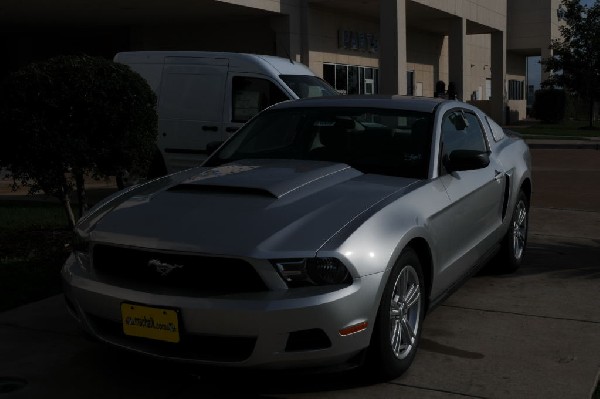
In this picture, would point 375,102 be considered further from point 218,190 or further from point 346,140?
point 218,190

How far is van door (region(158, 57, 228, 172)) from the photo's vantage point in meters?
11.6

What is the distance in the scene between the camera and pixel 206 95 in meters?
11.6

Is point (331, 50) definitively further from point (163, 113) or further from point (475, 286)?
point (475, 286)

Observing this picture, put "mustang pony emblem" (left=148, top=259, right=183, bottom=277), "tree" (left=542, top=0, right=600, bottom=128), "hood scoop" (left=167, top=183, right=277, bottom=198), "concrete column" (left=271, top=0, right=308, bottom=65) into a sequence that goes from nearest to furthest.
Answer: "mustang pony emblem" (left=148, top=259, right=183, bottom=277) → "hood scoop" (left=167, top=183, right=277, bottom=198) → "concrete column" (left=271, top=0, right=308, bottom=65) → "tree" (left=542, top=0, right=600, bottom=128)

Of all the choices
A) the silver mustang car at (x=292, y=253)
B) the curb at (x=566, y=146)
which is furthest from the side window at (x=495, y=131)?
the curb at (x=566, y=146)

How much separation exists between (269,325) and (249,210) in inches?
28.4

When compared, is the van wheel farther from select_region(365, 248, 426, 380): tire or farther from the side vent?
select_region(365, 248, 426, 380): tire

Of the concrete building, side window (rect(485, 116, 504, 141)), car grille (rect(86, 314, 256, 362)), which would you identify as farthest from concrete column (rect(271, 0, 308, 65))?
car grille (rect(86, 314, 256, 362))

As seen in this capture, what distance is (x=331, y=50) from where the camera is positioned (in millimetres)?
30062

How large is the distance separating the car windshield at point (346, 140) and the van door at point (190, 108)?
229 inches

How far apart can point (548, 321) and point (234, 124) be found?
6.90 meters

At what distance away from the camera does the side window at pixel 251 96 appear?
11531 mm

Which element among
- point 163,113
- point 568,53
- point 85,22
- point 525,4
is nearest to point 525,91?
point 525,4

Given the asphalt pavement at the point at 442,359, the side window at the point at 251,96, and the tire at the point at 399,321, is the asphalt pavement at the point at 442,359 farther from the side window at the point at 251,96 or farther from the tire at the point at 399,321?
the side window at the point at 251,96
